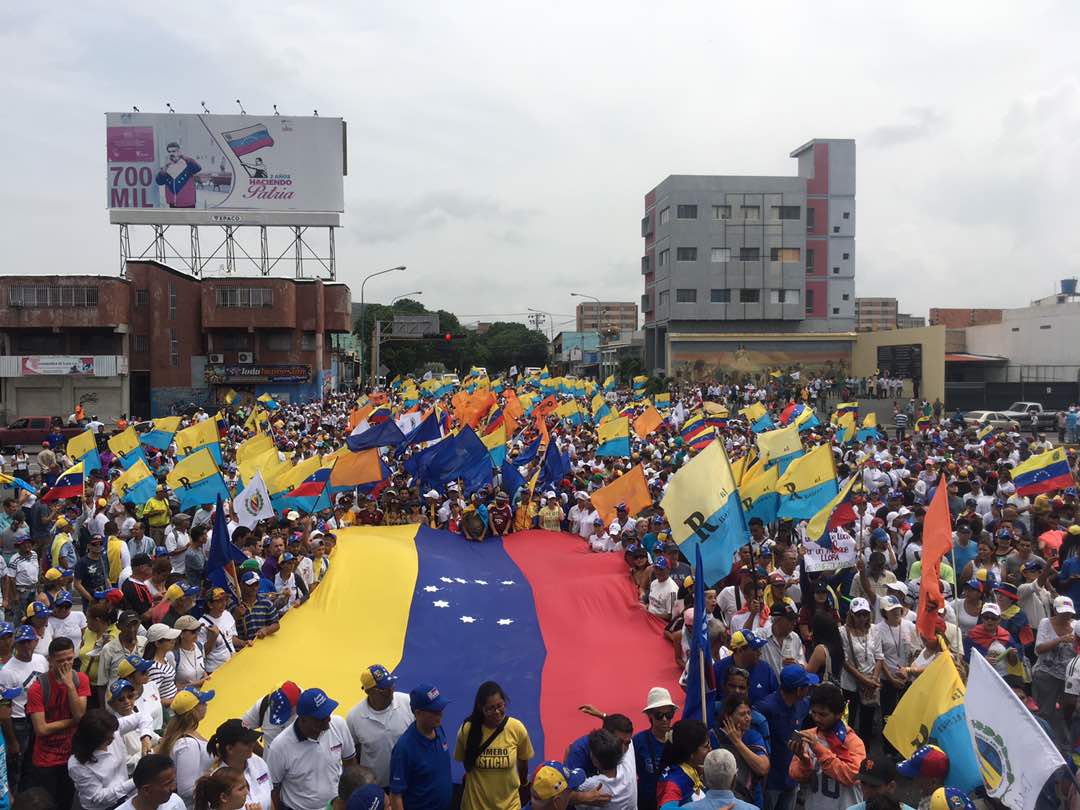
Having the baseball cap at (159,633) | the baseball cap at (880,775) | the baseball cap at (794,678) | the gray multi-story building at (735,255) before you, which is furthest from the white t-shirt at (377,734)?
the gray multi-story building at (735,255)

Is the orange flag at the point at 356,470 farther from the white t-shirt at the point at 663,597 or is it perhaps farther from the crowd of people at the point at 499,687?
the white t-shirt at the point at 663,597

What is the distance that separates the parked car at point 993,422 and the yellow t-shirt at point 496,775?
1133 inches

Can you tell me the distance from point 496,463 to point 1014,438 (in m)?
14.7

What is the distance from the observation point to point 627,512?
42.5ft

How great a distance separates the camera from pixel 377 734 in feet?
18.6

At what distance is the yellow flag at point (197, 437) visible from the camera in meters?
15.5

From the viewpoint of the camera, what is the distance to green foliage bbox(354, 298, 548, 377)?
Answer: 8994cm

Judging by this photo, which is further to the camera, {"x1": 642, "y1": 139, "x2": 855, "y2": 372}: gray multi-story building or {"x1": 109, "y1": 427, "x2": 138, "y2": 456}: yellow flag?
{"x1": 642, "y1": 139, "x2": 855, "y2": 372}: gray multi-story building

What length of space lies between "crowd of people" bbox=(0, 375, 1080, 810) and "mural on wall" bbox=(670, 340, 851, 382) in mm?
47148

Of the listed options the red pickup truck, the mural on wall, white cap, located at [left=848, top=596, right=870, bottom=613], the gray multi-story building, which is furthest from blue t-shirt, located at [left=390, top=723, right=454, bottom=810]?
the gray multi-story building

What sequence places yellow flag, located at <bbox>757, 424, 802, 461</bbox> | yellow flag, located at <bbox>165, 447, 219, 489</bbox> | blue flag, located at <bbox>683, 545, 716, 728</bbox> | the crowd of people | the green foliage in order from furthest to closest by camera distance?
1. the green foliage
2. yellow flag, located at <bbox>757, 424, 802, 461</bbox>
3. yellow flag, located at <bbox>165, 447, 219, 489</bbox>
4. blue flag, located at <bbox>683, 545, 716, 728</bbox>
5. the crowd of people

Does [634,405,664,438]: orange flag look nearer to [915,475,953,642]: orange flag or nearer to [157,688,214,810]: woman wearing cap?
[915,475,953,642]: orange flag

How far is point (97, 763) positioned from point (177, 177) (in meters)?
49.5

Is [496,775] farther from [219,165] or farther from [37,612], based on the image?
[219,165]
